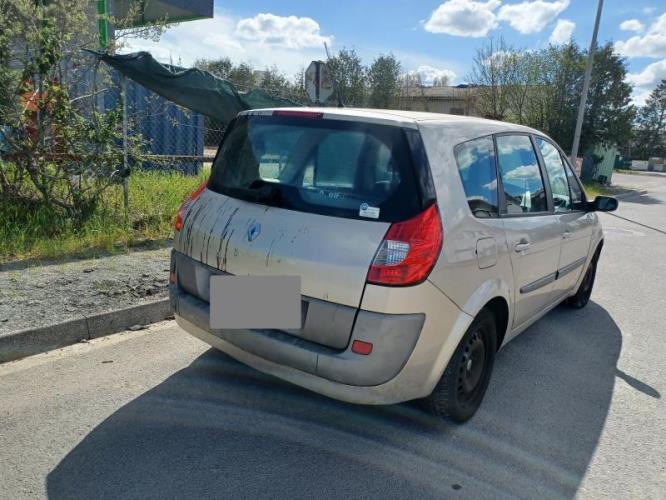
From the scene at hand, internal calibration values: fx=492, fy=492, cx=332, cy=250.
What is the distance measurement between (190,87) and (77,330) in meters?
3.76

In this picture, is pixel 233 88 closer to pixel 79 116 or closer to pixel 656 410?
pixel 79 116

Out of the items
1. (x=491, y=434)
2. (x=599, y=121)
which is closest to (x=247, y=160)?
(x=491, y=434)

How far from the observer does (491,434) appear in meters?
2.83

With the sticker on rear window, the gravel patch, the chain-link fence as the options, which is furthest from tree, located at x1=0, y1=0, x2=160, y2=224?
the sticker on rear window

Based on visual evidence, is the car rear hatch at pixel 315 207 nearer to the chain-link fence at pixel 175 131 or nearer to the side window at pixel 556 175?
the side window at pixel 556 175

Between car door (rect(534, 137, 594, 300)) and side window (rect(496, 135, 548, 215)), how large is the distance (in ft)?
0.73

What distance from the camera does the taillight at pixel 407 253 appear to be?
7.42 feet

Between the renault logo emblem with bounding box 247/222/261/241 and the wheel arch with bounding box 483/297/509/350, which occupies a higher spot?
the renault logo emblem with bounding box 247/222/261/241

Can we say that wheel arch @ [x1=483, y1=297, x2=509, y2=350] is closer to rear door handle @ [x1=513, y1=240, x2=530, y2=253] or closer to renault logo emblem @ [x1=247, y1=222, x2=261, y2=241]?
rear door handle @ [x1=513, y1=240, x2=530, y2=253]

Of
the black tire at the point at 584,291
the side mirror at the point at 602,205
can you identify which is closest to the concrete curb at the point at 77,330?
the side mirror at the point at 602,205

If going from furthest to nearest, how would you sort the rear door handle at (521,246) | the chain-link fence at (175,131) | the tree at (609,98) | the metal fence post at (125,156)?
1. the tree at (609,98)
2. the chain-link fence at (175,131)
3. the metal fence post at (125,156)
4. the rear door handle at (521,246)

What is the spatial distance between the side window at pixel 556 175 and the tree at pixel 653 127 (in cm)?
7879

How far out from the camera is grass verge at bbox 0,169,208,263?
5.12 meters

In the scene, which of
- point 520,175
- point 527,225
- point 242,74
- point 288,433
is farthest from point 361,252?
point 242,74
